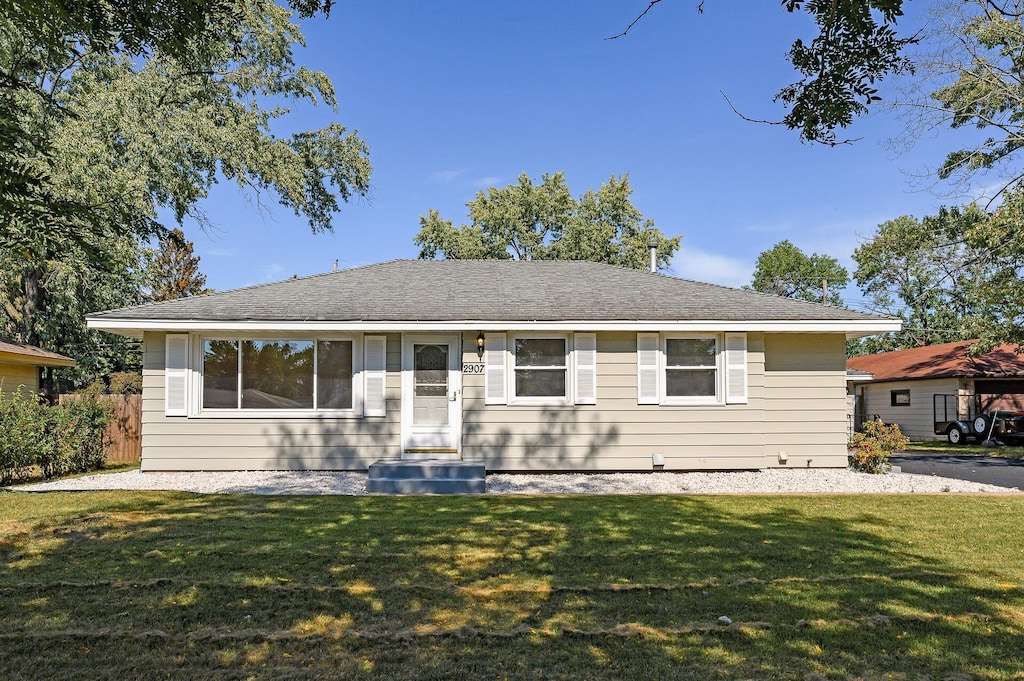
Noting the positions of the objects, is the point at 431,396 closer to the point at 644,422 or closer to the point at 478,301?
the point at 478,301

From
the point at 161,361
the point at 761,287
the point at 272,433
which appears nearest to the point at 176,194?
the point at 161,361

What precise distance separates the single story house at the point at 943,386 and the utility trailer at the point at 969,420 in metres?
0.03

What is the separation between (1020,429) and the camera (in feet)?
65.6

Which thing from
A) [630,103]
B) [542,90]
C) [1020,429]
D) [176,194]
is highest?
[542,90]

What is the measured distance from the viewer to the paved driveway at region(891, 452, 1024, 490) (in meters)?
11.2

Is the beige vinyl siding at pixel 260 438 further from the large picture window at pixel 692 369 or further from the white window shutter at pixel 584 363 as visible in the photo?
the large picture window at pixel 692 369

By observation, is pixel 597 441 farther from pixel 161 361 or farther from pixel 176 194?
pixel 176 194

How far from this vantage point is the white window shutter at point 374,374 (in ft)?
35.7

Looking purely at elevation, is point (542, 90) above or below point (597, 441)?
above

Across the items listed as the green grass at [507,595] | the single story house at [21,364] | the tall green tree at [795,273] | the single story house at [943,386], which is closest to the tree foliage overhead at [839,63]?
the green grass at [507,595]

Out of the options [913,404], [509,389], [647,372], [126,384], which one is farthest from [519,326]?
[913,404]

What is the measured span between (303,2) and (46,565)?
14.8 ft

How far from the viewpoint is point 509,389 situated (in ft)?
36.0

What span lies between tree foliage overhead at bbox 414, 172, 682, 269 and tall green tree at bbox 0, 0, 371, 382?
9439 mm
